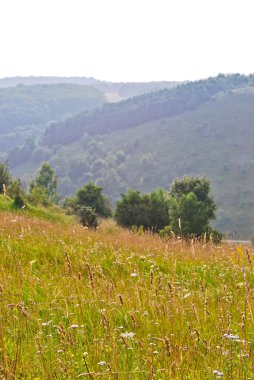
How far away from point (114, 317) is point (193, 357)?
4.50 ft

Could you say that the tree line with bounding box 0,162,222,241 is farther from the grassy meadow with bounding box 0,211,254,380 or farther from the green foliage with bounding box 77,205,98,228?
the grassy meadow with bounding box 0,211,254,380

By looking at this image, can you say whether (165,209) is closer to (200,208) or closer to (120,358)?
(200,208)

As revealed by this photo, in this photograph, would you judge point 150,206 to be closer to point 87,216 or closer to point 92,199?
point 92,199

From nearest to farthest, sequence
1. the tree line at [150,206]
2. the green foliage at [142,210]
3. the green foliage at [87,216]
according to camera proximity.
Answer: the green foliage at [87,216] < the tree line at [150,206] < the green foliage at [142,210]

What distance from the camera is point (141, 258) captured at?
898 cm

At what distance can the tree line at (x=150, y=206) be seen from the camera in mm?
41469

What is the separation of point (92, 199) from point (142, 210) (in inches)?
330

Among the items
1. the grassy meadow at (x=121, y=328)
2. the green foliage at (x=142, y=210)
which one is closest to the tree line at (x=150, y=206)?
the green foliage at (x=142, y=210)

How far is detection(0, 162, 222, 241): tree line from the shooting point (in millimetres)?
41469

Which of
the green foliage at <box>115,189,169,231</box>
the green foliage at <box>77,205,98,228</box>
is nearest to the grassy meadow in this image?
the green foliage at <box>77,205,98,228</box>

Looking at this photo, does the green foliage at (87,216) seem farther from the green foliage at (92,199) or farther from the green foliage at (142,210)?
the green foliage at (92,199)

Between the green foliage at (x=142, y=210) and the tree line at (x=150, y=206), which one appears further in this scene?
the green foliage at (x=142, y=210)

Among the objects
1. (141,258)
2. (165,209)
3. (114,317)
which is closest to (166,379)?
Result: (114,317)

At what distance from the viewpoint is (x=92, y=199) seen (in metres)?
54.7
